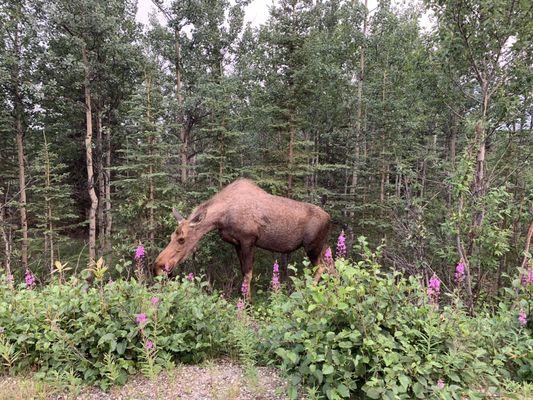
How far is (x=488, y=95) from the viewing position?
229 inches

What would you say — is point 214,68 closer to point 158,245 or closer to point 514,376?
point 158,245

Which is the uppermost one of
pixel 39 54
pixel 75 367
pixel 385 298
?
pixel 39 54

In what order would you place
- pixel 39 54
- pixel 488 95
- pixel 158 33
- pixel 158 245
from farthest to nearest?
pixel 158 33 < pixel 39 54 < pixel 158 245 < pixel 488 95

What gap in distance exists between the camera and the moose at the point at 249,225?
20.8ft

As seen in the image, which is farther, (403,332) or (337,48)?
(337,48)

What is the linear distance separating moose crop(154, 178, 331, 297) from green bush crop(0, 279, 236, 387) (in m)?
2.57

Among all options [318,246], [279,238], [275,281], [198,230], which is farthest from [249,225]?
[275,281]

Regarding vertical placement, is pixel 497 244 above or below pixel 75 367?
above

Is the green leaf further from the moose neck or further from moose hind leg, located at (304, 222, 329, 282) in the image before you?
moose hind leg, located at (304, 222, 329, 282)

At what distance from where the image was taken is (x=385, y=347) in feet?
8.59

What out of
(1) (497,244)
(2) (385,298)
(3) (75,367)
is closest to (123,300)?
(3) (75,367)

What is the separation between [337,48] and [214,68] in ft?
19.7

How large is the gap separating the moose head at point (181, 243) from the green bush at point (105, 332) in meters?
2.37

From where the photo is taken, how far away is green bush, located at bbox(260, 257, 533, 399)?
8.26ft
